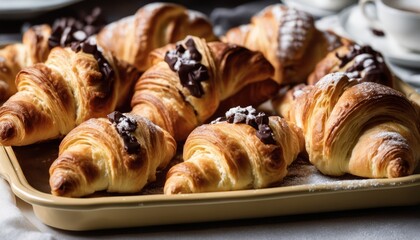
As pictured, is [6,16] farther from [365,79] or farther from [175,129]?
[365,79]

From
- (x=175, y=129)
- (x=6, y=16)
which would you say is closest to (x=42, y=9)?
(x=6, y=16)

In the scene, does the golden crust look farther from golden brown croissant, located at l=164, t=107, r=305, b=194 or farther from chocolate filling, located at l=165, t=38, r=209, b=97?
chocolate filling, located at l=165, t=38, r=209, b=97

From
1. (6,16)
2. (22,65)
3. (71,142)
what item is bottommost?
(6,16)

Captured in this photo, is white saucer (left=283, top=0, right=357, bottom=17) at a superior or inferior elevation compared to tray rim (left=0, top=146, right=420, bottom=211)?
inferior

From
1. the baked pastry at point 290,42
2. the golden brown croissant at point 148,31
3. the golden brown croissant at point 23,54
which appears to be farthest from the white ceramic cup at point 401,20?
the golden brown croissant at point 23,54

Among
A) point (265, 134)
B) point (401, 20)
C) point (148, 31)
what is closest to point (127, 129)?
point (265, 134)

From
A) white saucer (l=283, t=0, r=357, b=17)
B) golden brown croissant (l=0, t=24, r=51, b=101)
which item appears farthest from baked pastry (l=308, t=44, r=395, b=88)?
white saucer (l=283, t=0, r=357, b=17)

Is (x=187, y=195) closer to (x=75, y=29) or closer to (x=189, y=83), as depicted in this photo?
(x=189, y=83)
